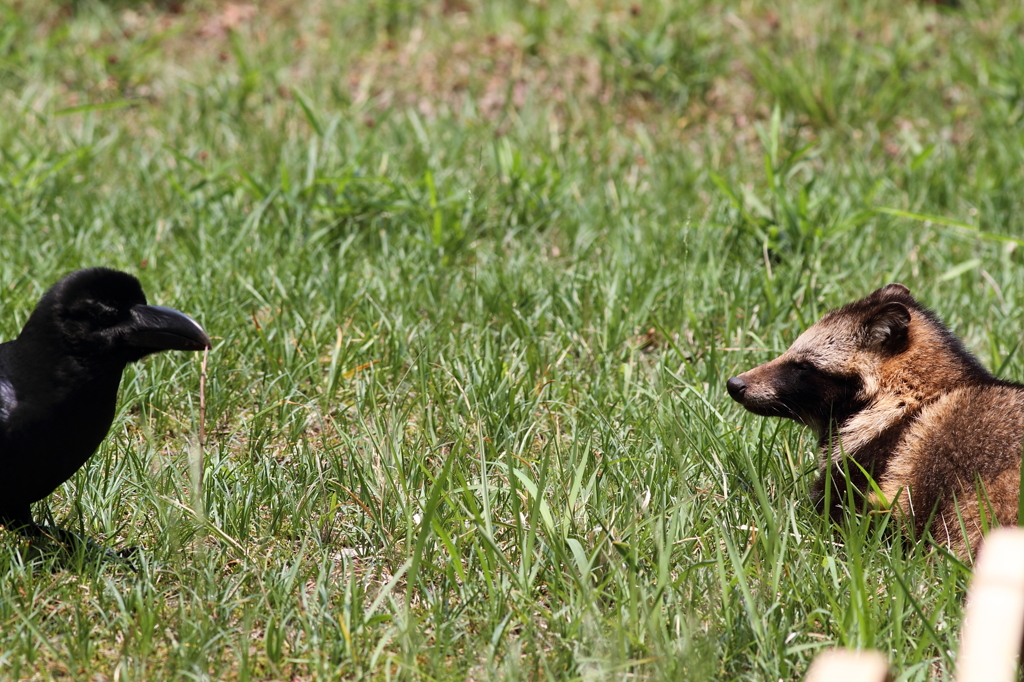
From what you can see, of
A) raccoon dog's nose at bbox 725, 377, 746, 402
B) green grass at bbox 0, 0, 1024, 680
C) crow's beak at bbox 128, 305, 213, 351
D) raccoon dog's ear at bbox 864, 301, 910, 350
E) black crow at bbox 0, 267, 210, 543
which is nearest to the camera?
green grass at bbox 0, 0, 1024, 680

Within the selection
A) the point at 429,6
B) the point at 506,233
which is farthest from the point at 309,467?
the point at 429,6

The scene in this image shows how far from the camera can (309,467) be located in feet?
11.6

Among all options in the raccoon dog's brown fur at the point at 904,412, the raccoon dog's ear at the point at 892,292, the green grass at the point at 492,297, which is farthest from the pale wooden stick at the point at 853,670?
the raccoon dog's ear at the point at 892,292

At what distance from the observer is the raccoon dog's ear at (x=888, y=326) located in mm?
3393

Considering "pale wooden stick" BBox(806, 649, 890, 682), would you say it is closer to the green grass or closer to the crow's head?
the green grass

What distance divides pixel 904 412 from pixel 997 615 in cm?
172

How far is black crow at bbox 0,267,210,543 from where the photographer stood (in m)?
2.94

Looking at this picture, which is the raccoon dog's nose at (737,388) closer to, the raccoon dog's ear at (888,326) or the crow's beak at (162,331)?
the raccoon dog's ear at (888,326)

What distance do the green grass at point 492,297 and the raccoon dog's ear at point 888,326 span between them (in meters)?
0.52

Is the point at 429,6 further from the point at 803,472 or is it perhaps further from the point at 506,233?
the point at 803,472

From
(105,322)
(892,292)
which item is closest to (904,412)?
(892,292)

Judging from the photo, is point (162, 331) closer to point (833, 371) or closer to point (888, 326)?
point (833, 371)

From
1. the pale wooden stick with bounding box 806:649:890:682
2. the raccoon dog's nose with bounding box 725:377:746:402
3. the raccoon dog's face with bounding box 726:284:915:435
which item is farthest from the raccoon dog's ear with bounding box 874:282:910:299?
the pale wooden stick with bounding box 806:649:890:682

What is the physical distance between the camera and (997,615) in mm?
1701
